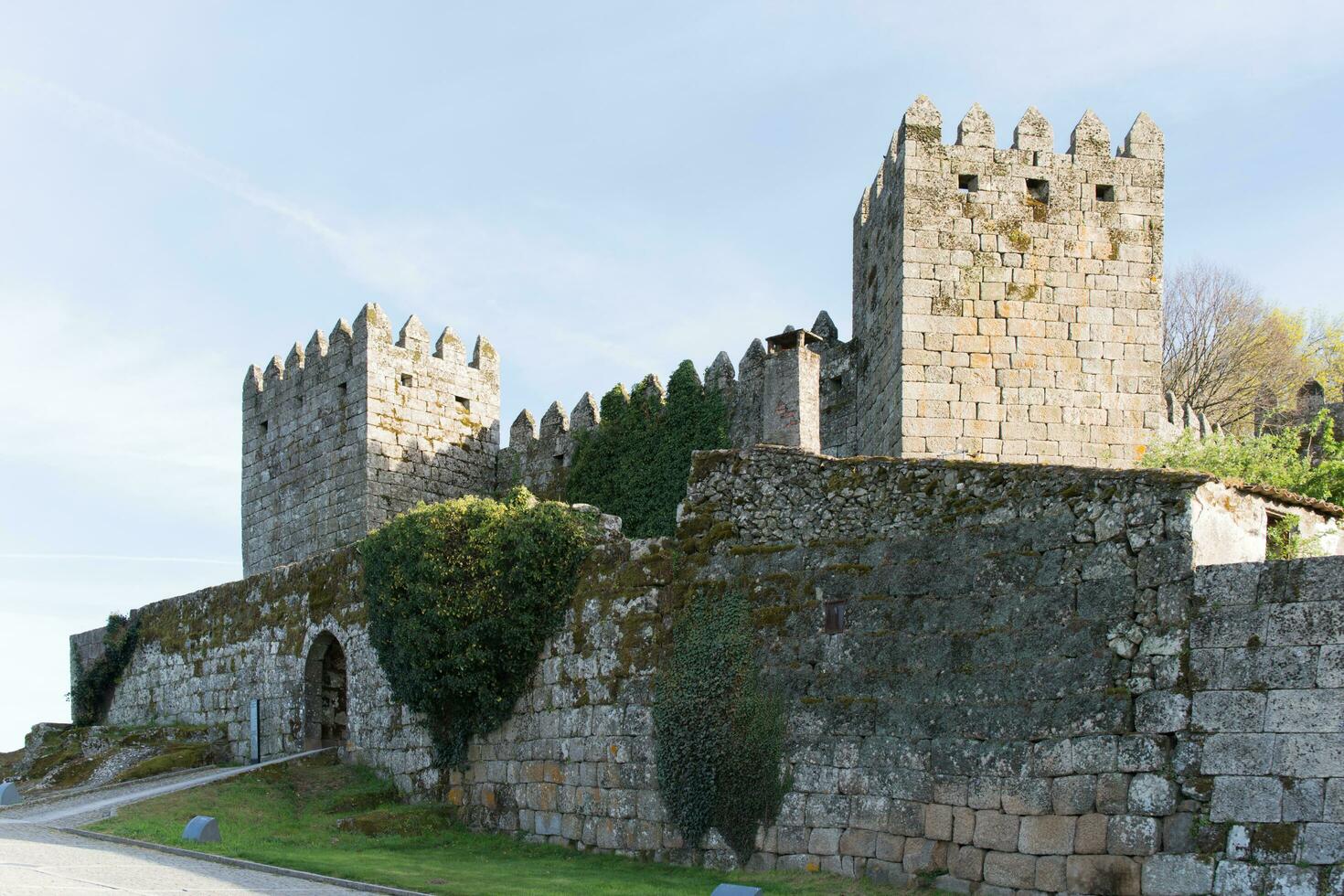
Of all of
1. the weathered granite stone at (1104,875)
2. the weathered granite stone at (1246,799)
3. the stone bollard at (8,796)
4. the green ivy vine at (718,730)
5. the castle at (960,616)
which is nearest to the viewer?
the weathered granite stone at (1246,799)

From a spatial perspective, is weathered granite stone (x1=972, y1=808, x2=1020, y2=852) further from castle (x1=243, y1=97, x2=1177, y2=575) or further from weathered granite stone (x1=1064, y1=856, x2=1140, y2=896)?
castle (x1=243, y1=97, x2=1177, y2=575)

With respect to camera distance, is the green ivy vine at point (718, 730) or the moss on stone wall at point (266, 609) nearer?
the green ivy vine at point (718, 730)

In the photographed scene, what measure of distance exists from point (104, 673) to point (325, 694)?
760cm

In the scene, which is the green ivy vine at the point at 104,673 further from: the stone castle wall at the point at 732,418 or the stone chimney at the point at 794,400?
the stone chimney at the point at 794,400

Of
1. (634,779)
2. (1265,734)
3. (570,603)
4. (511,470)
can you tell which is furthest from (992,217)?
(511,470)

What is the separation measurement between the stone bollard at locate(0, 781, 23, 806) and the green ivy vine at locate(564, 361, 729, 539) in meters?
10.5

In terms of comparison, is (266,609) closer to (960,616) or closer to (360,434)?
(360,434)

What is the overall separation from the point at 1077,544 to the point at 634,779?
214 inches

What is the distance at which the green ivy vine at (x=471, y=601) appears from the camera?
56.4 feet

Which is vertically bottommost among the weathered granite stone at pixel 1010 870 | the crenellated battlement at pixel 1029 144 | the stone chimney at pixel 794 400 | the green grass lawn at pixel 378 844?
the green grass lawn at pixel 378 844

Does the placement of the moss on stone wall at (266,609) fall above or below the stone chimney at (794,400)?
below

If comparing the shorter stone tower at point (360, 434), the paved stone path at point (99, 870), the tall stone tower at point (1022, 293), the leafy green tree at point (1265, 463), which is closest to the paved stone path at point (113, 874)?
the paved stone path at point (99, 870)

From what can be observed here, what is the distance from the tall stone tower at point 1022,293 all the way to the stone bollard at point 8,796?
12330mm

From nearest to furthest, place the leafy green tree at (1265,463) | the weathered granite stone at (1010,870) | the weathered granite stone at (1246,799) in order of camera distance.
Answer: the weathered granite stone at (1246,799) → the weathered granite stone at (1010,870) → the leafy green tree at (1265,463)
